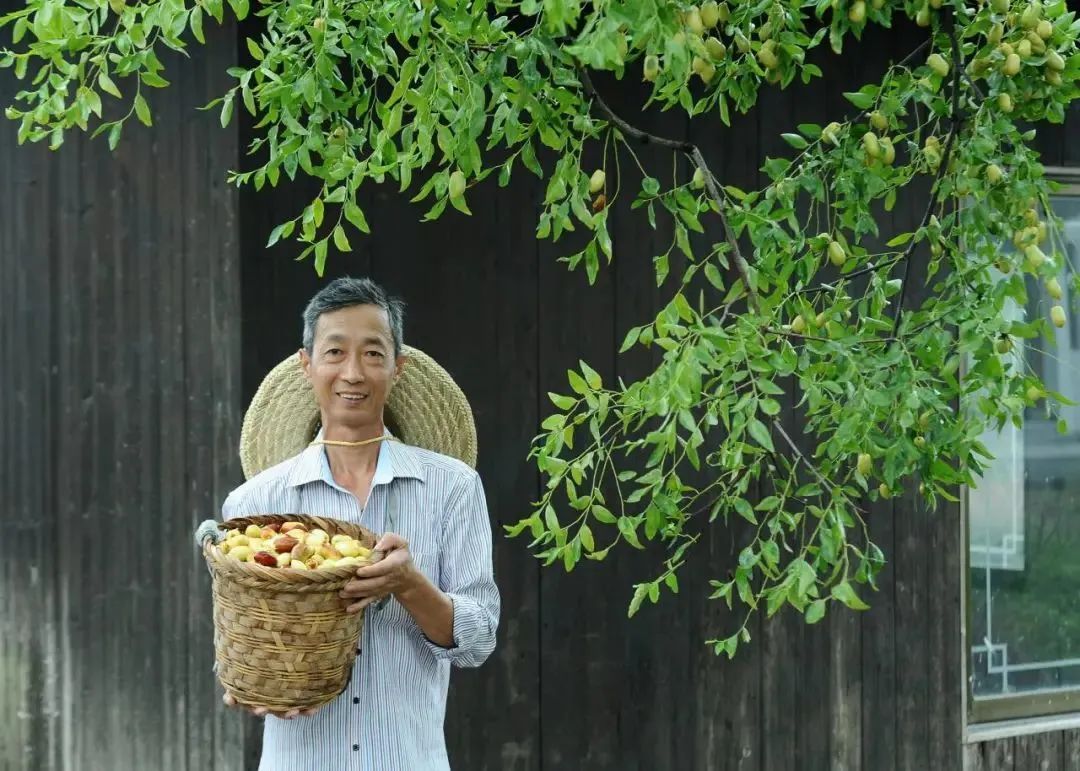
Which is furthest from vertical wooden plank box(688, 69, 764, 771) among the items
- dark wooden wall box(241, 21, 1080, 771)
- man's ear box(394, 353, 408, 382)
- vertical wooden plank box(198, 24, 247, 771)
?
man's ear box(394, 353, 408, 382)

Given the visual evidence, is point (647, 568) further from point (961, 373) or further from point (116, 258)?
point (116, 258)

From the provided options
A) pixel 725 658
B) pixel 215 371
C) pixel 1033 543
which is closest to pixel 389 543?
pixel 215 371

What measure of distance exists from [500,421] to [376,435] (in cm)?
152

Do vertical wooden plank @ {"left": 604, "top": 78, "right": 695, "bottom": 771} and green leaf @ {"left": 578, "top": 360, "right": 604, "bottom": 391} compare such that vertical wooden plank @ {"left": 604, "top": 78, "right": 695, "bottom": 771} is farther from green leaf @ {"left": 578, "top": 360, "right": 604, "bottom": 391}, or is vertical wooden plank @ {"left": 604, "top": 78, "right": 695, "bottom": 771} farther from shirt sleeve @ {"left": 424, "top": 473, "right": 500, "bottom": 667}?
green leaf @ {"left": 578, "top": 360, "right": 604, "bottom": 391}

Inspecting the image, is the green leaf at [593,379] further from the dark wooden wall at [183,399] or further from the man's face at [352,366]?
the dark wooden wall at [183,399]

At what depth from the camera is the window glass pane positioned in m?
4.89

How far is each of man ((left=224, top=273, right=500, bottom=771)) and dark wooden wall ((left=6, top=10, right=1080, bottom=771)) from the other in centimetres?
116

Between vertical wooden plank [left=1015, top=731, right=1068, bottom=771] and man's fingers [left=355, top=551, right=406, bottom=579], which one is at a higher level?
man's fingers [left=355, top=551, right=406, bottom=579]

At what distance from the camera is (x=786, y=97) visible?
14.6ft

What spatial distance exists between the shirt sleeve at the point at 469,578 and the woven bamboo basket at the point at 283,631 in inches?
7.1

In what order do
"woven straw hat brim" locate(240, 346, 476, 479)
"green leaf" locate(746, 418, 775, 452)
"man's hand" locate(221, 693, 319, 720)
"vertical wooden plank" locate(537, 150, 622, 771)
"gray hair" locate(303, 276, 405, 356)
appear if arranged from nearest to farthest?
"green leaf" locate(746, 418, 775, 452) → "man's hand" locate(221, 693, 319, 720) → "gray hair" locate(303, 276, 405, 356) → "woven straw hat brim" locate(240, 346, 476, 479) → "vertical wooden plank" locate(537, 150, 622, 771)

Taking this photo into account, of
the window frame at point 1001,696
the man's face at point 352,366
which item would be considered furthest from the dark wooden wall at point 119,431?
the window frame at point 1001,696

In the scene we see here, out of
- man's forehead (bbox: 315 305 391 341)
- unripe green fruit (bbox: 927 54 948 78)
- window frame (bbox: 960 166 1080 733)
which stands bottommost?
window frame (bbox: 960 166 1080 733)

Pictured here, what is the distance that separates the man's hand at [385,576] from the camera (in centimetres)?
218
